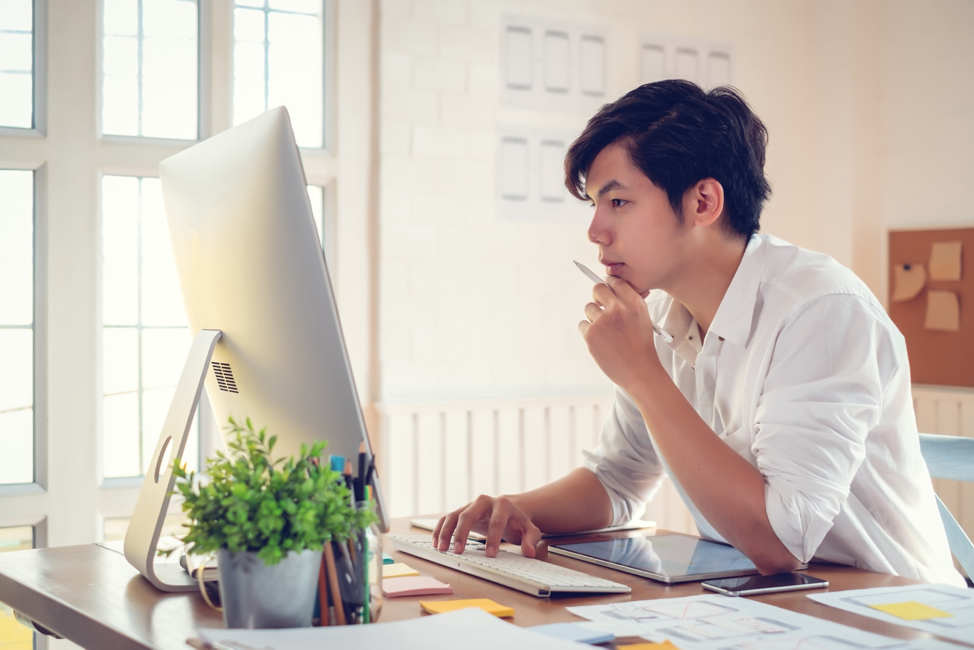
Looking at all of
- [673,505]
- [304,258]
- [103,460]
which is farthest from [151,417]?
[304,258]

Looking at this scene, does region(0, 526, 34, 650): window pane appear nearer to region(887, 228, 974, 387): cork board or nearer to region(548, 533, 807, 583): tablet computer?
region(548, 533, 807, 583): tablet computer

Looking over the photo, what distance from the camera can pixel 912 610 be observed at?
980 millimetres

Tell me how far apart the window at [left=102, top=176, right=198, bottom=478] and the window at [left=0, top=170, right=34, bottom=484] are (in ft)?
0.68

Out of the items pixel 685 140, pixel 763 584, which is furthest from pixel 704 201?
pixel 763 584

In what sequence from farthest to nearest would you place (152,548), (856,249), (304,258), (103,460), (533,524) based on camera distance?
(856,249), (103,460), (533,524), (152,548), (304,258)

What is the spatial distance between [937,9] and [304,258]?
3300 millimetres

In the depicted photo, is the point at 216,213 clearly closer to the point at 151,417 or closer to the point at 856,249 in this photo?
the point at 151,417

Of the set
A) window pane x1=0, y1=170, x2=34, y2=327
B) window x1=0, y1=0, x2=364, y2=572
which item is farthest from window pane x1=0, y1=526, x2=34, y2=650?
window pane x1=0, y1=170, x2=34, y2=327

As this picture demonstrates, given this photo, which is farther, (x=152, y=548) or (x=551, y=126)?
(x=551, y=126)

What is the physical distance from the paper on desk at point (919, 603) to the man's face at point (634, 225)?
2.08 ft

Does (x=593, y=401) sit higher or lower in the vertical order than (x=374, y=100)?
lower

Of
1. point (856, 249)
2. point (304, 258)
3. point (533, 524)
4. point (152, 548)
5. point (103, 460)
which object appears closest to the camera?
point (304, 258)

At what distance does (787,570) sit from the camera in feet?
3.96

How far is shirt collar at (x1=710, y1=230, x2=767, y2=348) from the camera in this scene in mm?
1453
